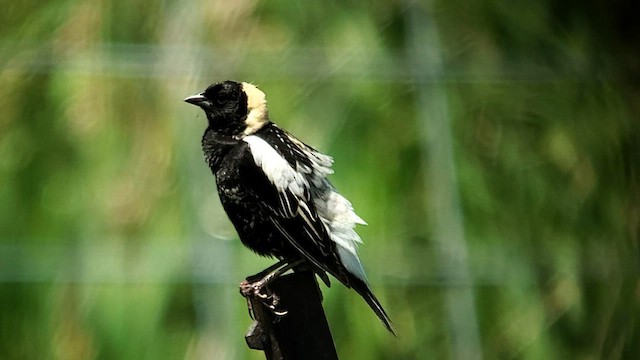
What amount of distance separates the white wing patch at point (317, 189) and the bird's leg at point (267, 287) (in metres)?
0.10

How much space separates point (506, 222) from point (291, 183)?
1442mm

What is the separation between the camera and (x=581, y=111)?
148 inches

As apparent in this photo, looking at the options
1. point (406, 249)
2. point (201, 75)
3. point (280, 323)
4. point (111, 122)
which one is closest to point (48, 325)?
point (111, 122)

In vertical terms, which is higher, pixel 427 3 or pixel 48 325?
pixel 427 3

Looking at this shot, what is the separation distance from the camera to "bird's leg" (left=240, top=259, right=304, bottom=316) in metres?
1.90

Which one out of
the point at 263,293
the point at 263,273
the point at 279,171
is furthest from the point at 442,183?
the point at 263,293

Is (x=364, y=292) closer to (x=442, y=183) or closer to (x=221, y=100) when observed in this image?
(x=221, y=100)

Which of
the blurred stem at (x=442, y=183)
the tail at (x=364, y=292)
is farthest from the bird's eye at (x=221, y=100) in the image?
the blurred stem at (x=442, y=183)

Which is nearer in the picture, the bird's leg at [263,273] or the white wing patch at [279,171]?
the bird's leg at [263,273]

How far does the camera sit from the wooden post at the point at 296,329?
175cm

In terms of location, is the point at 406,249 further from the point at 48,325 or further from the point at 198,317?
the point at 48,325

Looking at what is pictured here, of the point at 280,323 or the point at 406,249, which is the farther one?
the point at 406,249

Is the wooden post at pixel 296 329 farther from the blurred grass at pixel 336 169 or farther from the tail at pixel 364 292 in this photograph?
the blurred grass at pixel 336 169

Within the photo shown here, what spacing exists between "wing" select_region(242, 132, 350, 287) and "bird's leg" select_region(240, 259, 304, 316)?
0.05 m
